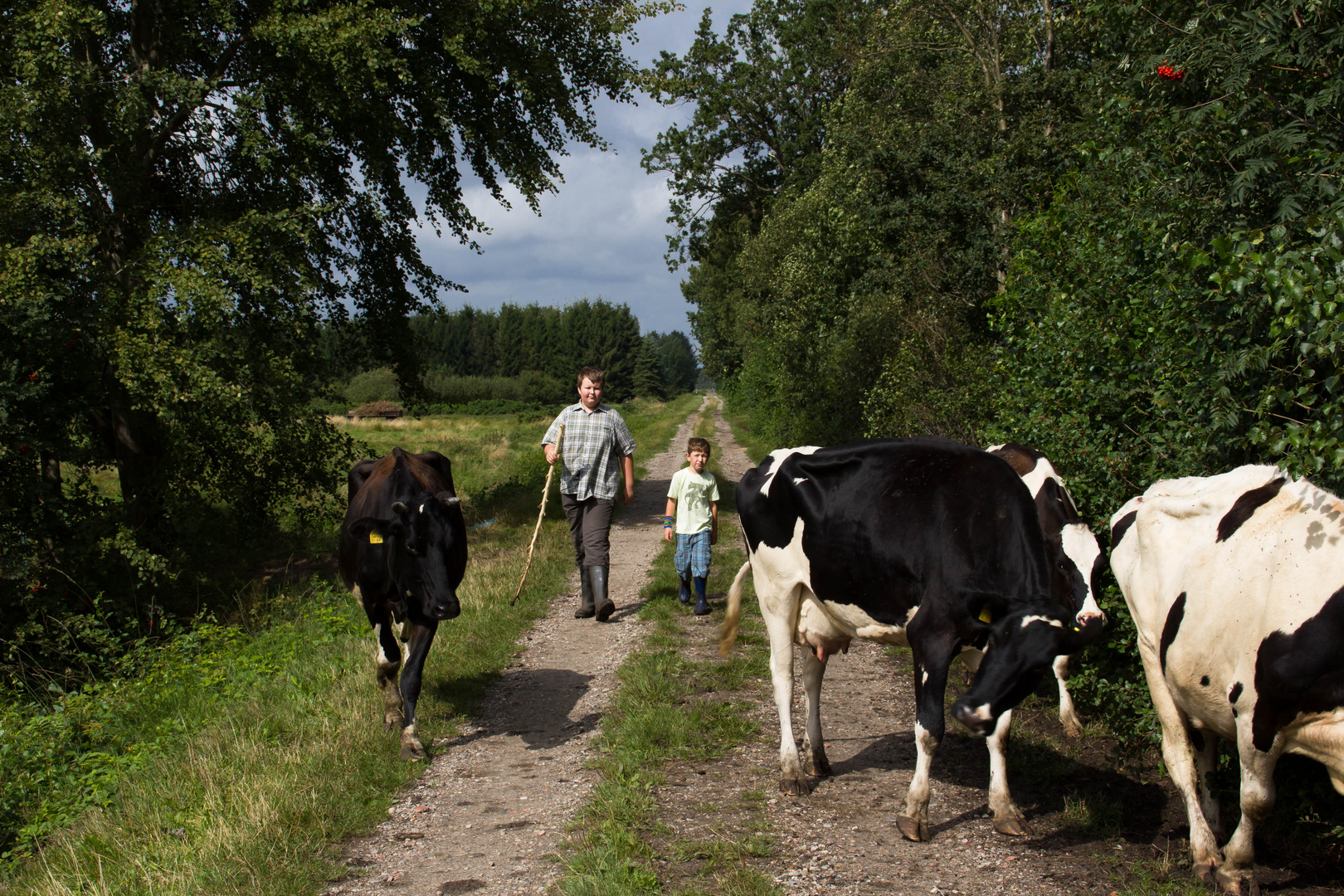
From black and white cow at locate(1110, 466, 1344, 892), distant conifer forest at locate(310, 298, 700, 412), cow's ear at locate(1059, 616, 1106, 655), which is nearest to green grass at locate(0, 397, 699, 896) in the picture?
cow's ear at locate(1059, 616, 1106, 655)

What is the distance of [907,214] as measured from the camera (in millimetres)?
16672

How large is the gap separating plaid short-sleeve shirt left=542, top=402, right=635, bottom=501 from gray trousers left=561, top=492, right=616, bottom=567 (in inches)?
4.2

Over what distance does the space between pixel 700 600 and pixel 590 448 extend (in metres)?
2.12

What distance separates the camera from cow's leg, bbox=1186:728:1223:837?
4.37 metres

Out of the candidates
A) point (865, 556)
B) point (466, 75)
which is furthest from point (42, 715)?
point (466, 75)

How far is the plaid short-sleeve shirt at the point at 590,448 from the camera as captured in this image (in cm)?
927

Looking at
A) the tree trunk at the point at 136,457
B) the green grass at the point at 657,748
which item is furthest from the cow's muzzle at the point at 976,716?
the tree trunk at the point at 136,457

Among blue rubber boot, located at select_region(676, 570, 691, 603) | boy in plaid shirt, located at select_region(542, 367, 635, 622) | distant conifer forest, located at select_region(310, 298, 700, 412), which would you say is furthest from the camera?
distant conifer forest, located at select_region(310, 298, 700, 412)

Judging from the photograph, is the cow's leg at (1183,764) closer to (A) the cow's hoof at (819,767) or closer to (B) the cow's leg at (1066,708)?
(B) the cow's leg at (1066,708)

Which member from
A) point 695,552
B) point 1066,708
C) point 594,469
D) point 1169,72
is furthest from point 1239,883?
point 594,469

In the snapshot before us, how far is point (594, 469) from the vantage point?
930cm

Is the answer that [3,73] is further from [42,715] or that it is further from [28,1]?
[42,715]

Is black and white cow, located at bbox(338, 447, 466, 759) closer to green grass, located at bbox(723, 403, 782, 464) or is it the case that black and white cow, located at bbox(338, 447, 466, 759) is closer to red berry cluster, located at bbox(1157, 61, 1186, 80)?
red berry cluster, located at bbox(1157, 61, 1186, 80)

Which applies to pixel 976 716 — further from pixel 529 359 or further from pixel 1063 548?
pixel 529 359
